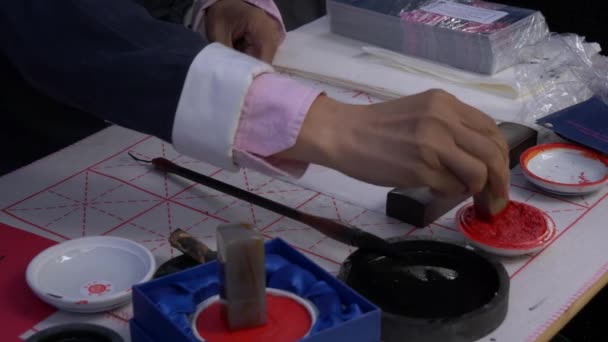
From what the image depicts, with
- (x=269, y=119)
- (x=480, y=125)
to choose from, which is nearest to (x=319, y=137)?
(x=269, y=119)

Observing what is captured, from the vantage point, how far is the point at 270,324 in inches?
30.8

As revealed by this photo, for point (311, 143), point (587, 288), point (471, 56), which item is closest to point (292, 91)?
point (311, 143)

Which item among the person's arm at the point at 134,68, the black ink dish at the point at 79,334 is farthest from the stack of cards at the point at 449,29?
the black ink dish at the point at 79,334

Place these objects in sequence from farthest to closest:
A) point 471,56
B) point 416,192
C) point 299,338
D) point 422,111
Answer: point 471,56
point 416,192
point 422,111
point 299,338

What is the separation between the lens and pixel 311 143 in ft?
2.99

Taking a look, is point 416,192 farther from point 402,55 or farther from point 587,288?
point 402,55

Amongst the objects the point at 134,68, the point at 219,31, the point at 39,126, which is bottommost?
the point at 39,126

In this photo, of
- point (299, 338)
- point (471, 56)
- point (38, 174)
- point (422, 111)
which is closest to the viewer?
point (299, 338)

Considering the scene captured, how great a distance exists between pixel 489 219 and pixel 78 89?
1.57ft

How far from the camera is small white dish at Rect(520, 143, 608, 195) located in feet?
3.58

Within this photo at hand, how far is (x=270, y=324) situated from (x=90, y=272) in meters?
0.25

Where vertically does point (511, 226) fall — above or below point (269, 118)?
below

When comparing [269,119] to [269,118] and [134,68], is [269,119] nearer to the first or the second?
[269,118]

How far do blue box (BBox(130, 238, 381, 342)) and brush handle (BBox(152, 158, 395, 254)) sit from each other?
11 centimetres
